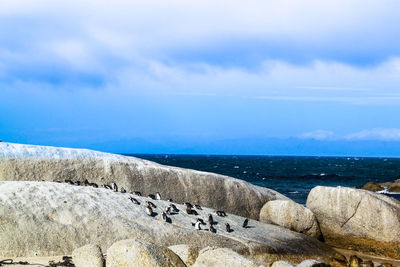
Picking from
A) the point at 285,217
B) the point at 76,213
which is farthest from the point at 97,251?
the point at 285,217

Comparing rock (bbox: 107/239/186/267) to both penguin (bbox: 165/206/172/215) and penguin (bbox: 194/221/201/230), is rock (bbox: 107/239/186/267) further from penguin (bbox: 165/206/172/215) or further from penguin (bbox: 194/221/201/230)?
penguin (bbox: 165/206/172/215)

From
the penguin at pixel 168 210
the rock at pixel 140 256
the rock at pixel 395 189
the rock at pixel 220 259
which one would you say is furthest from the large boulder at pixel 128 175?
the rock at pixel 395 189

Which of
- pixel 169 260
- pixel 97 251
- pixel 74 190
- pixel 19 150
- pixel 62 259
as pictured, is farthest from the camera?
pixel 19 150

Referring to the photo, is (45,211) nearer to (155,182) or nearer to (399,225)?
(155,182)

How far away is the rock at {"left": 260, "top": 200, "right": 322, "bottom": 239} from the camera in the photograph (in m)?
18.5

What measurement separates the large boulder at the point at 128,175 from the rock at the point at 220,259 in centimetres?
836

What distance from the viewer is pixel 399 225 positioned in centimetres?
1900

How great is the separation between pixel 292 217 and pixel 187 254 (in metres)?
8.72

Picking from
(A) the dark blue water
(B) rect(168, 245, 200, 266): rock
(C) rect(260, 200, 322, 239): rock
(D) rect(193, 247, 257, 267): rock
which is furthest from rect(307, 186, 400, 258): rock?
(A) the dark blue water

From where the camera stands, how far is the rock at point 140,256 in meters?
8.98

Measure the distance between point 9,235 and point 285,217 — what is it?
33.6 ft

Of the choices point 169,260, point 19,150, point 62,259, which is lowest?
point 62,259

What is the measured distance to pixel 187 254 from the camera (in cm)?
1064

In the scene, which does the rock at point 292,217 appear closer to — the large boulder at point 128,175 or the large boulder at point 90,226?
the large boulder at point 128,175
